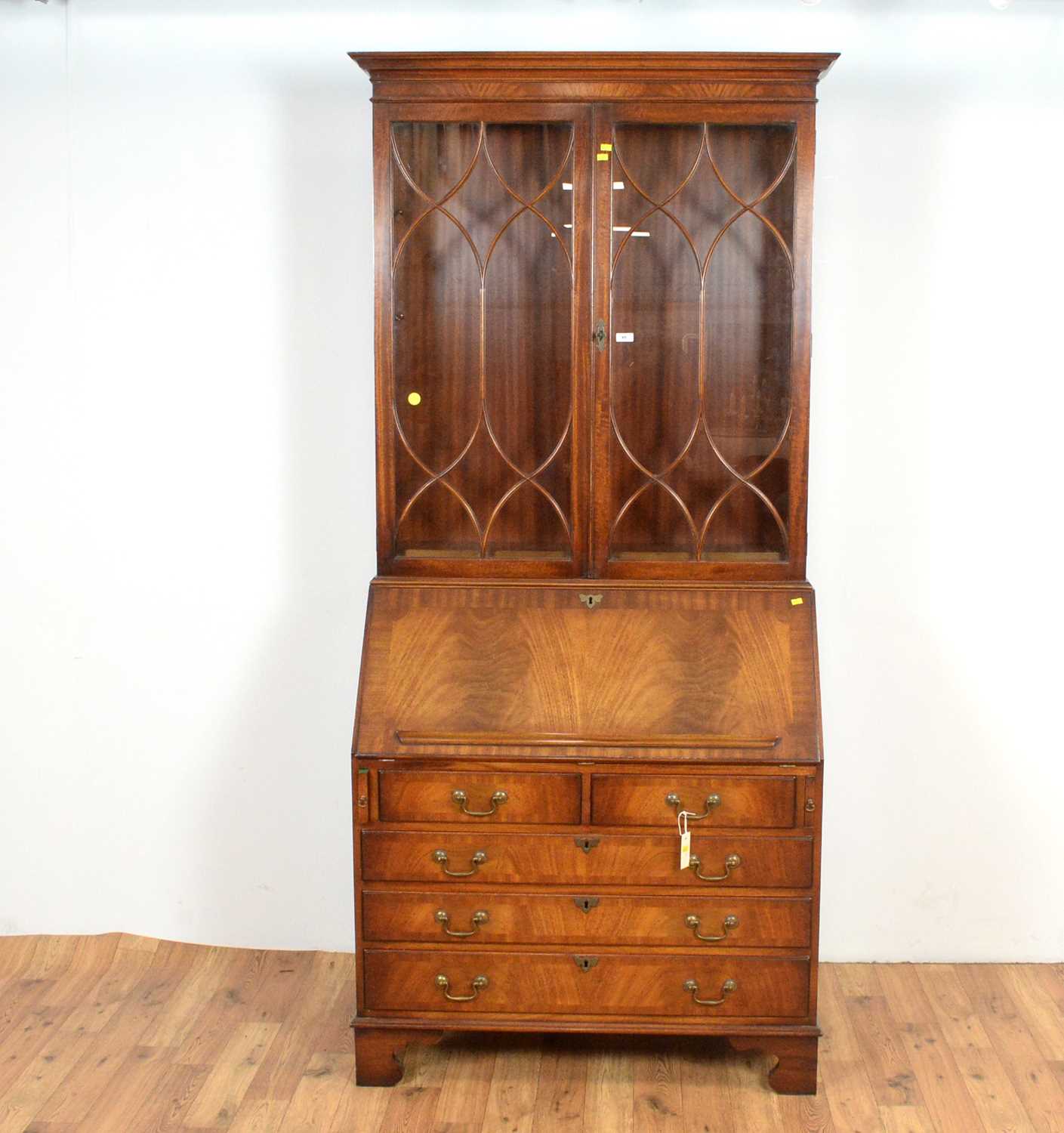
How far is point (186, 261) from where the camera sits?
2979 millimetres

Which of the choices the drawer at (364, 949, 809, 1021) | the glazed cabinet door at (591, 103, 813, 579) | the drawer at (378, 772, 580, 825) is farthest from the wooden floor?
the glazed cabinet door at (591, 103, 813, 579)

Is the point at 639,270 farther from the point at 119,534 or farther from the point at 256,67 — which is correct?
the point at 119,534

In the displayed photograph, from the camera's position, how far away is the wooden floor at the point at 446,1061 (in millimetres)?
2477

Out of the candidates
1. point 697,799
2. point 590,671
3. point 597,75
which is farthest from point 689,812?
point 597,75

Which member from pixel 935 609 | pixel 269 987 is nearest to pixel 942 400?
pixel 935 609

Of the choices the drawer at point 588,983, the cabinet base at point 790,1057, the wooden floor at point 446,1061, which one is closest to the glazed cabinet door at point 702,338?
the drawer at point 588,983

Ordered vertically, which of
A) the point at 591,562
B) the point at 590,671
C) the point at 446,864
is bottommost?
the point at 446,864

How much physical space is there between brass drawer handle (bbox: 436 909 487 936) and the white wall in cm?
64

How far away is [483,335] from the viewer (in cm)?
267

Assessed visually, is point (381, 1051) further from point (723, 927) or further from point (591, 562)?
point (591, 562)

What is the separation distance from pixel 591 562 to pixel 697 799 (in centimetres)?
52

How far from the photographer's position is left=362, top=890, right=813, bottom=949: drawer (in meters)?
2.52

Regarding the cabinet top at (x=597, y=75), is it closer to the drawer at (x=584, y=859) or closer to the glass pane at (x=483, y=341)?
the glass pane at (x=483, y=341)

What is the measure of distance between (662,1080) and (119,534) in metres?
1.72
